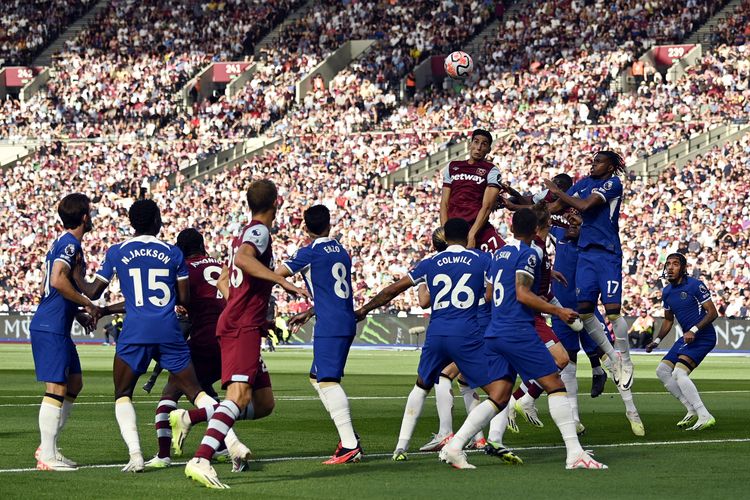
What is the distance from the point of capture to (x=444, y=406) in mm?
13578

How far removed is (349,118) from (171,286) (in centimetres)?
4646

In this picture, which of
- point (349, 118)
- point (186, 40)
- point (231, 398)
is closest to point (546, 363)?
Result: point (231, 398)

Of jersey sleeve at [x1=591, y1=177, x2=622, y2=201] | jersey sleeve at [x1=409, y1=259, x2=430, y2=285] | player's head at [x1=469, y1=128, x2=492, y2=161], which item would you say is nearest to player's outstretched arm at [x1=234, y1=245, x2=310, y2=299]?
jersey sleeve at [x1=409, y1=259, x2=430, y2=285]

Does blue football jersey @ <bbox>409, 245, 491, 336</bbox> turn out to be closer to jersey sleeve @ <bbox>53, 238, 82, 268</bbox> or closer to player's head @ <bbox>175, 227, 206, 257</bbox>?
player's head @ <bbox>175, 227, 206, 257</bbox>

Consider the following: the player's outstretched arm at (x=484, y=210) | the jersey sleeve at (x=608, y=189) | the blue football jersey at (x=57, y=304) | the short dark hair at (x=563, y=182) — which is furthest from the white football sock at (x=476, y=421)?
the short dark hair at (x=563, y=182)

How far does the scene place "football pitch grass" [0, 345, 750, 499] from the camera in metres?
10.6

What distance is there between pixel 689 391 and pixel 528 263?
5345 mm

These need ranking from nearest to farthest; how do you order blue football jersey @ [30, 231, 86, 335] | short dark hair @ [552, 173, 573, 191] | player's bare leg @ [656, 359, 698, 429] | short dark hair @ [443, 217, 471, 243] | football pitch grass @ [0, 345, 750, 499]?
football pitch grass @ [0, 345, 750, 499] → blue football jersey @ [30, 231, 86, 335] → short dark hair @ [443, 217, 471, 243] → player's bare leg @ [656, 359, 698, 429] → short dark hair @ [552, 173, 573, 191]

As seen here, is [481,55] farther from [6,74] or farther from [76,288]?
[76,288]

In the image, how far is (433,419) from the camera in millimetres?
17625

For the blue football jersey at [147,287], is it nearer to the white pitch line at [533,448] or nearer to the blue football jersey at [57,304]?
the blue football jersey at [57,304]

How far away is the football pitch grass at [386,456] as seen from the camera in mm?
10625

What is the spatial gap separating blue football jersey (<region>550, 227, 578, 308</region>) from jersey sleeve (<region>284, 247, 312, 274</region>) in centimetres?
511

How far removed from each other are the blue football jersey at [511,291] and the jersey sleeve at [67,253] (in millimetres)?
3638
